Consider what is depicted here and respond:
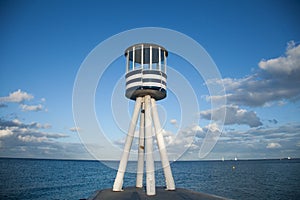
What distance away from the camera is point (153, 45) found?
25.8m

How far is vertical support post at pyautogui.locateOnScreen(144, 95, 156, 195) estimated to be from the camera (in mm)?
21047

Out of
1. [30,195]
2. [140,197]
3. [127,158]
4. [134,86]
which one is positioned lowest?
[30,195]

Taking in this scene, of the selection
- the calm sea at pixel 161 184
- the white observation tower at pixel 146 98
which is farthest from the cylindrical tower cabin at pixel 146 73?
the calm sea at pixel 161 184

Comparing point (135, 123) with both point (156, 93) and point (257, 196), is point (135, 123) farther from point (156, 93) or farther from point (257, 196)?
point (257, 196)

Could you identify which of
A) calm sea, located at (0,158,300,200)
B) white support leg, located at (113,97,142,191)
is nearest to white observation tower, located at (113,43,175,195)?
white support leg, located at (113,97,142,191)

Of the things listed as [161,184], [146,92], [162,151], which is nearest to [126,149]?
[162,151]

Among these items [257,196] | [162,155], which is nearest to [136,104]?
[162,155]

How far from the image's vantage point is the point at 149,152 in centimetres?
2338

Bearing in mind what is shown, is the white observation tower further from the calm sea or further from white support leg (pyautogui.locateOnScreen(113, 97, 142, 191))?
the calm sea

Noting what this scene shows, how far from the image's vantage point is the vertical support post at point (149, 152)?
2105cm

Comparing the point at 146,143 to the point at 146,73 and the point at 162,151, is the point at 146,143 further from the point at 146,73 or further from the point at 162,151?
the point at 146,73

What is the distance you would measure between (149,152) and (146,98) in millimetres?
5837

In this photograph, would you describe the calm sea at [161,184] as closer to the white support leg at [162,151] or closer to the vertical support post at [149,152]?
the white support leg at [162,151]

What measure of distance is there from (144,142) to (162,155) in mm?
3072
